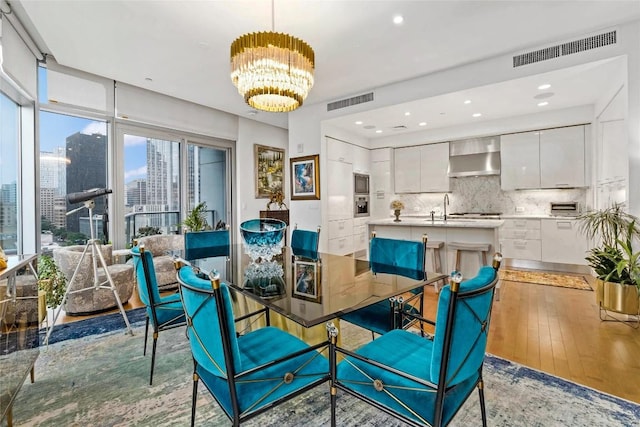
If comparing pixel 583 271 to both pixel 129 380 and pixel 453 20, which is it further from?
pixel 129 380

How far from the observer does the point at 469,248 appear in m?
3.77

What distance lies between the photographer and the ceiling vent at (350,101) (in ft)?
15.6

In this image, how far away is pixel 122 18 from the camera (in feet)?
9.21

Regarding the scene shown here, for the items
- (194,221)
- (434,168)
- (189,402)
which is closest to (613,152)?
(434,168)

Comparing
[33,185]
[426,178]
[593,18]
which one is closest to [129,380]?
[33,185]

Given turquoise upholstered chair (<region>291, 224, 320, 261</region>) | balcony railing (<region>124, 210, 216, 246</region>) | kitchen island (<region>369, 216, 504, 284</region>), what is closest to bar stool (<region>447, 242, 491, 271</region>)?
kitchen island (<region>369, 216, 504, 284</region>)

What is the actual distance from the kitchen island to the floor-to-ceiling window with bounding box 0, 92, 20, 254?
4.21m

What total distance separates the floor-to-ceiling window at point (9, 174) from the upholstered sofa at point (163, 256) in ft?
3.90

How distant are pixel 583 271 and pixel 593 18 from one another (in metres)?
3.84

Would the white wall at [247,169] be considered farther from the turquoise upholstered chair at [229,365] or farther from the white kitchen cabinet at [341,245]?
the turquoise upholstered chair at [229,365]

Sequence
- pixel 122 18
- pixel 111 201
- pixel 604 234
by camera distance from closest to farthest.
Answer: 1. pixel 122 18
2. pixel 604 234
3. pixel 111 201

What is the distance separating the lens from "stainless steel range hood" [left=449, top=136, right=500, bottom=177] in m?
Result: 5.89

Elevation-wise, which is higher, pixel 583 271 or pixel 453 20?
pixel 453 20

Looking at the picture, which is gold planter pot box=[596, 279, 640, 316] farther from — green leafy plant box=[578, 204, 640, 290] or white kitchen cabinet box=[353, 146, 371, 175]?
white kitchen cabinet box=[353, 146, 371, 175]
